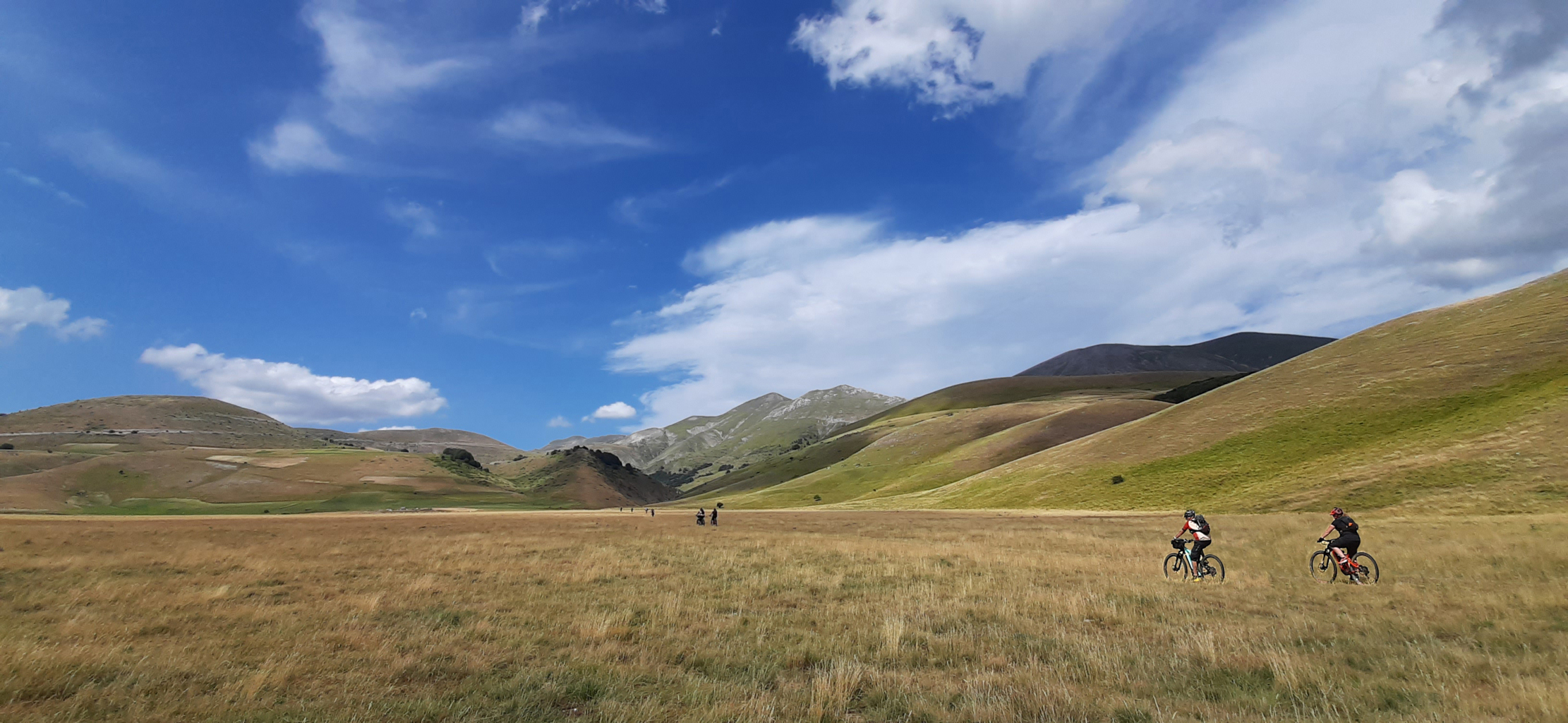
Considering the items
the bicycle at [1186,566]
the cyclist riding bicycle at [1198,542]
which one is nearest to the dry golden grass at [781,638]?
the bicycle at [1186,566]

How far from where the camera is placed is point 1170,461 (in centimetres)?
6619

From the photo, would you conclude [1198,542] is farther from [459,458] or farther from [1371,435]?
[459,458]

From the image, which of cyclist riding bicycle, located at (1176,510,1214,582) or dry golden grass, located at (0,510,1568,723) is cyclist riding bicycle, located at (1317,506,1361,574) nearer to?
dry golden grass, located at (0,510,1568,723)

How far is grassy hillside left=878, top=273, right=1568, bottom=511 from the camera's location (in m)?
39.5

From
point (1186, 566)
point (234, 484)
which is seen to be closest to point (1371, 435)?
point (1186, 566)

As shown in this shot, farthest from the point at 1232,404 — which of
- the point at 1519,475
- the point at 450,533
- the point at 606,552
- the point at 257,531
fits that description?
the point at 257,531

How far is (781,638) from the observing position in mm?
11125

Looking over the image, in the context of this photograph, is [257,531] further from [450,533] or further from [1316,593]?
[1316,593]

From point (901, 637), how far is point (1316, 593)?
478 inches

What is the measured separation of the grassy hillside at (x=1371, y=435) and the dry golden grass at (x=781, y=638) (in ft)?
77.9

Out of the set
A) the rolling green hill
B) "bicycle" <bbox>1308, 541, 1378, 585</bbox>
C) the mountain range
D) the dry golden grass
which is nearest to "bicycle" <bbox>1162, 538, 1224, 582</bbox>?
the dry golden grass

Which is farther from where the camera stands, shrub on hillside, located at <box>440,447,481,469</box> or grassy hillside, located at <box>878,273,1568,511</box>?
shrub on hillside, located at <box>440,447,481,469</box>

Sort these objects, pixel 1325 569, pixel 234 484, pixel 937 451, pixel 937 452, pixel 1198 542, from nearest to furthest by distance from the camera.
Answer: pixel 1198 542 < pixel 1325 569 < pixel 234 484 < pixel 937 452 < pixel 937 451

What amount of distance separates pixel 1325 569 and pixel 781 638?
19034 millimetres
